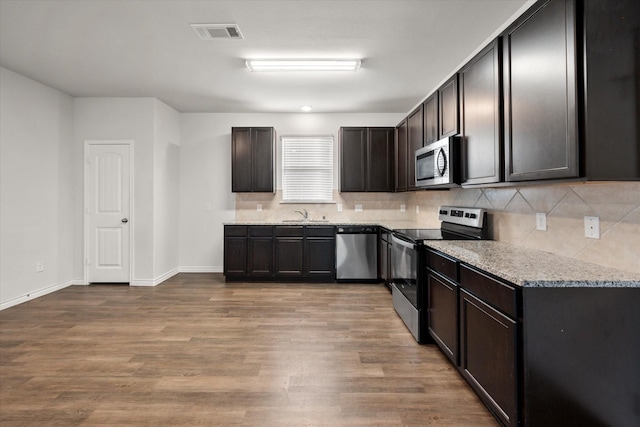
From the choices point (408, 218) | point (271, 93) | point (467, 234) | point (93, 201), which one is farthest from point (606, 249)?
point (93, 201)

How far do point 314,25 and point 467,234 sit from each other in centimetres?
235

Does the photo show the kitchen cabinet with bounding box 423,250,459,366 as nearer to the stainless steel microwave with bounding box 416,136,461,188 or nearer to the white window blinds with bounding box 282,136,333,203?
the stainless steel microwave with bounding box 416,136,461,188

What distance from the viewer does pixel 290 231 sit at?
4906 millimetres

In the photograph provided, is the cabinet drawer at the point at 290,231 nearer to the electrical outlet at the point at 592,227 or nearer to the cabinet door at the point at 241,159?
the cabinet door at the point at 241,159

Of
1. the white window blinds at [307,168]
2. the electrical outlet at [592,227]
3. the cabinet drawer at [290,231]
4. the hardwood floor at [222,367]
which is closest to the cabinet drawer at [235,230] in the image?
the cabinet drawer at [290,231]

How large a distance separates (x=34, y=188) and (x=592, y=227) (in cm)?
564

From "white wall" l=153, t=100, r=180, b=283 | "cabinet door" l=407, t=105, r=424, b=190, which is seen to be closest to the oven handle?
"cabinet door" l=407, t=105, r=424, b=190

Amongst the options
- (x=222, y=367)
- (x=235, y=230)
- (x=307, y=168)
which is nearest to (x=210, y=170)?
(x=235, y=230)

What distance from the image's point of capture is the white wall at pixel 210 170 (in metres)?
5.49

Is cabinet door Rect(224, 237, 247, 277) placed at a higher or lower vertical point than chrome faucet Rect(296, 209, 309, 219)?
lower

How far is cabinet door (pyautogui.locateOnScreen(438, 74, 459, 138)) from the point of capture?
9.32 ft

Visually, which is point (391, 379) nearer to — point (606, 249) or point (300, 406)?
point (300, 406)

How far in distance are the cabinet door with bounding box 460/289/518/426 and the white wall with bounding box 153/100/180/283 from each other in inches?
170

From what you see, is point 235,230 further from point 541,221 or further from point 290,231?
point 541,221
